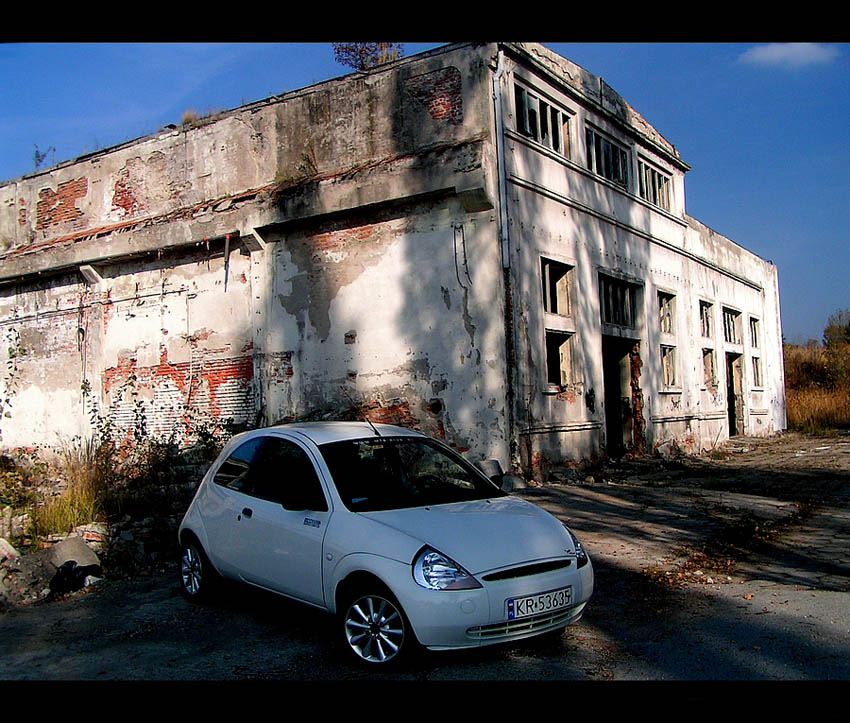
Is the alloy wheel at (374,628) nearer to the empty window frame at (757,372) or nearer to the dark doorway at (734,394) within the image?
the dark doorway at (734,394)

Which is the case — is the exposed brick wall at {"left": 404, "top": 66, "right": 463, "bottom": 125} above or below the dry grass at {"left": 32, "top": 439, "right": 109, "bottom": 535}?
above

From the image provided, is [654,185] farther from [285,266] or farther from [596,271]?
[285,266]

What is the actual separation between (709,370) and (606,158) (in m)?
7.74

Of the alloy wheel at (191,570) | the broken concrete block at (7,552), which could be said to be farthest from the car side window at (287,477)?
the broken concrete block at (7,552)

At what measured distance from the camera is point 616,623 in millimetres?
Result: 6070

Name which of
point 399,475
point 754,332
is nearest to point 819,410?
point 754,332

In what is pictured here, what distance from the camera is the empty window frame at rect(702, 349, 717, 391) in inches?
830

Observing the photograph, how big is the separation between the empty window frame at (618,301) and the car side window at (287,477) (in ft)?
35.1

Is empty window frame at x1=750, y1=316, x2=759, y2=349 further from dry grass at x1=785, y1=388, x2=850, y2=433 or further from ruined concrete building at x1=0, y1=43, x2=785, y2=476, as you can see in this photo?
ruined concrete building at x1=0, y1=43, x2=785, y2=476

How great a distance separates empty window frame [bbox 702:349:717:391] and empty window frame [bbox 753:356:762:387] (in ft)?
16.5

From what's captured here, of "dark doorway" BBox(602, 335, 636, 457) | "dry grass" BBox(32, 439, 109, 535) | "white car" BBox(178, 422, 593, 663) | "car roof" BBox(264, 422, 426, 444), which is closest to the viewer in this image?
"white car" BBox(178, 422, 593, 663)

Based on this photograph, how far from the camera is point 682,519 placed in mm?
10070

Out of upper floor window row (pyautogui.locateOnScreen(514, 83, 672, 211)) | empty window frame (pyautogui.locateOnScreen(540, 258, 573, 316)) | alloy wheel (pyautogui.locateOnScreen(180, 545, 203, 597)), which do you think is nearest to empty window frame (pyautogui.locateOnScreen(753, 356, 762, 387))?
upper floor window row (pyautogui.locateOnScreen(514, 83, 672, 211))

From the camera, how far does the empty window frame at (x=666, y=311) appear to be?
19122 millimetres
